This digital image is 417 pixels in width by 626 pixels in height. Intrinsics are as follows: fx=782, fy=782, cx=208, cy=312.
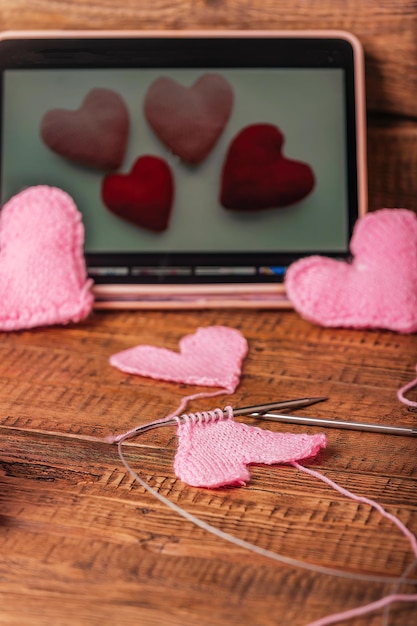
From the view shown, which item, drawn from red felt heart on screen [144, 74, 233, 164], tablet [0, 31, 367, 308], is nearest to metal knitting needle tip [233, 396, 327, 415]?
tablet [0, 31, 367, 308]

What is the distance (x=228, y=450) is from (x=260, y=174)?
1.37ft

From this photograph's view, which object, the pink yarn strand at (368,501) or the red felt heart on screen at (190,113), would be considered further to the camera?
the red felt heart on screen at (190,113)

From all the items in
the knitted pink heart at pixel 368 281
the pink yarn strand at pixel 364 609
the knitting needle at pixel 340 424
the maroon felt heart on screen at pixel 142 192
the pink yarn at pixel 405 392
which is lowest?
the pink yarn strand at pixel 364 609

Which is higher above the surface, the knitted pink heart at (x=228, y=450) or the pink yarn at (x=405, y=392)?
the pink yarn at (x=405, y=392)

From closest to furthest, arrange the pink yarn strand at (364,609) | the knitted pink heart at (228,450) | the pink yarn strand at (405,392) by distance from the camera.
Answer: the pink yarn strand at (364,609) → the knitted pink heart at (228,450) → the pink yarn strand at (405,392)

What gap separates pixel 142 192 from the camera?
972mm

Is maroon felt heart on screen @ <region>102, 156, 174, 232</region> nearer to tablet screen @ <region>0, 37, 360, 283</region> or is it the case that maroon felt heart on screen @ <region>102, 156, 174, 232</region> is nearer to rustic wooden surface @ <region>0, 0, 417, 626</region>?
tablet screen @ <region>0, 37, 360, 283</region>

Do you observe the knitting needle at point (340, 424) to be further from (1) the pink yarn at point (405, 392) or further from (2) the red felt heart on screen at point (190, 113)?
(2) the red felt heart on screen at point (190, 113)

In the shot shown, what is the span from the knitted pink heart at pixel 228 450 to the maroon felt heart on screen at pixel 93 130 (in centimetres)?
41

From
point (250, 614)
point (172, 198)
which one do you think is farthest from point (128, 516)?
point (172, 198)

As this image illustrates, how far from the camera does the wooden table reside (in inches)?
20.5

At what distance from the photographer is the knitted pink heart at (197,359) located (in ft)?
2.65

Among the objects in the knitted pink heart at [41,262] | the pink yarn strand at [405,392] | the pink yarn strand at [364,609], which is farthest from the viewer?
the knitted pink heart at [41,262]

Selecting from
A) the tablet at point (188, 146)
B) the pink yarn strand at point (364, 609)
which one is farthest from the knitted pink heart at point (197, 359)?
the pink yarn strand at point (364, 609)
